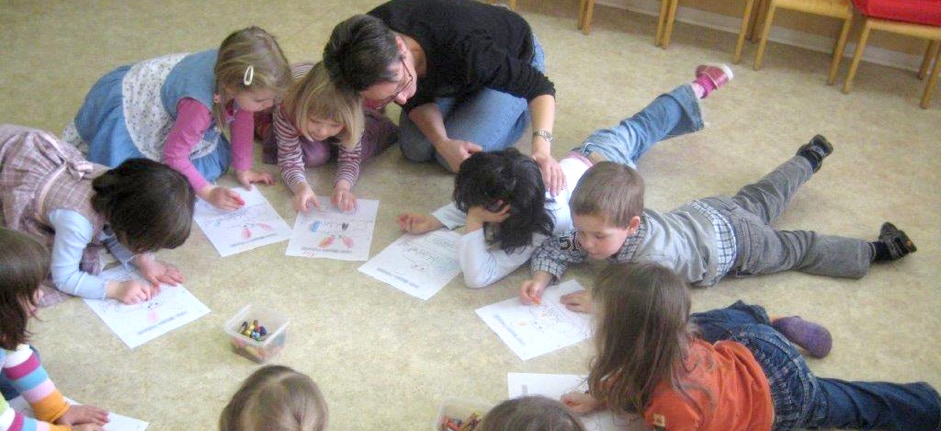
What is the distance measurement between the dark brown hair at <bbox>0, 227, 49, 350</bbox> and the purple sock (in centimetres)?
167

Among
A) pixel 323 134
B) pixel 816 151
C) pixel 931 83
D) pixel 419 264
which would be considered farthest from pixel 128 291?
pixel 931 83

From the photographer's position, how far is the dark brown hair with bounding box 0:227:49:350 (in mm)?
1393

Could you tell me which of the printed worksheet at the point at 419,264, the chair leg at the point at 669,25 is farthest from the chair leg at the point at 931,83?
the printed worksheet at the point at 419,264

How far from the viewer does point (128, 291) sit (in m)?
1.98

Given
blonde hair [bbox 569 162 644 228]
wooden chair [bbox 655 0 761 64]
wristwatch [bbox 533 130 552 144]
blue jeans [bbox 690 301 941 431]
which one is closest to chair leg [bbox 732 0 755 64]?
wooden chair [bbox 655 0 761 64]

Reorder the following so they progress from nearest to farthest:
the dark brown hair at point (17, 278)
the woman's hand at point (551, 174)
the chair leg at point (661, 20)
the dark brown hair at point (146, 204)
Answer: the dark brown hair at point (17, 278), the dark brown hair at point (146, 204), the woman's hand at point (551, 174), the chair leg at point (661, 20)

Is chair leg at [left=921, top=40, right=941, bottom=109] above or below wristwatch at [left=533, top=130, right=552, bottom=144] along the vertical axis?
below

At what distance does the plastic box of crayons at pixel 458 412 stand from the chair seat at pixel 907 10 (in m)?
2.31

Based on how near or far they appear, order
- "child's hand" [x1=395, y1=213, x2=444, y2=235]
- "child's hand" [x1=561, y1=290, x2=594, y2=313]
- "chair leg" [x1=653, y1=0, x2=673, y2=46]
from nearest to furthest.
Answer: "child's hand" [x1=561, y1=290, x2=594, y2=313] < "child's hand" [x1=395, y1=213, x2=444, y2=235] < "chair leg" [x1=653, y1=0, x2=673, y2=46]

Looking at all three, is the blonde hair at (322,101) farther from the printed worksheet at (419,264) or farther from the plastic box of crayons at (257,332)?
the plastic box of crayons at (257,332)

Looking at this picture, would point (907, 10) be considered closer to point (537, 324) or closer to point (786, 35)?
point (786, 35)

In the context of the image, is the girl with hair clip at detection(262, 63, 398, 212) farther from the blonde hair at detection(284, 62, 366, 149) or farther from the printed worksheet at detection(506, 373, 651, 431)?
the printed worksheet at detection(506, 373, 651, 431)

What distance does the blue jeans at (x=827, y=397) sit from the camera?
169cm

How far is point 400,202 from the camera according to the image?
97.0 inches
